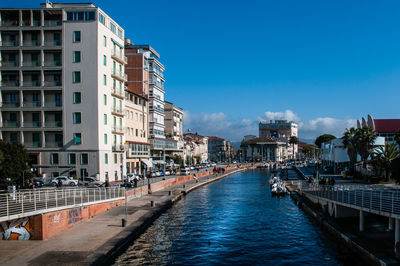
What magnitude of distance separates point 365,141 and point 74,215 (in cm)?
5822

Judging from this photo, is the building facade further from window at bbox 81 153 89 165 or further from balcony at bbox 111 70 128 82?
window at bbox 81 153 89 165

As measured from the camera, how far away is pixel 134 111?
281 feet

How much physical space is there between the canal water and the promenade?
3.42ft

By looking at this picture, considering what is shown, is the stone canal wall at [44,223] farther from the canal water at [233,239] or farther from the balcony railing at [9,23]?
the balcony railing at [9,23]

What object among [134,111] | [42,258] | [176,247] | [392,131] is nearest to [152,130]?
[134,111]

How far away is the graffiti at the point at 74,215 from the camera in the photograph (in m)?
31.9

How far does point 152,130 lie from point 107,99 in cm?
3225

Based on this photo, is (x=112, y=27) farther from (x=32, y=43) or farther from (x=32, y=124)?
(x=32, y=124)

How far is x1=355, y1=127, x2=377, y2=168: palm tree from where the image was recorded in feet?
241

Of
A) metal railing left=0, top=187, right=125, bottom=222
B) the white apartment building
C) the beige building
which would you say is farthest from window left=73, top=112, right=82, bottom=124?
metal railing left=0, top=187, right=125, bottom=222

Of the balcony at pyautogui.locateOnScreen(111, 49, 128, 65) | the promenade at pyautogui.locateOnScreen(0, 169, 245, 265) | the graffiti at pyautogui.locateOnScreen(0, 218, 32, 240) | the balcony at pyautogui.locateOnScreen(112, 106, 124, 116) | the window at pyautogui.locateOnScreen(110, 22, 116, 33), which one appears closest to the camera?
the promenade at pyautogui.locateOnScreen(0, 169, 245, 265)

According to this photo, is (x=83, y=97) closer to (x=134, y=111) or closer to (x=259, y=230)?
(x=134, y=111)

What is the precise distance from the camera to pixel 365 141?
73.8 metres

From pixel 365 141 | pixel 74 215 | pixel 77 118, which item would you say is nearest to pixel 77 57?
pixel 77 118
